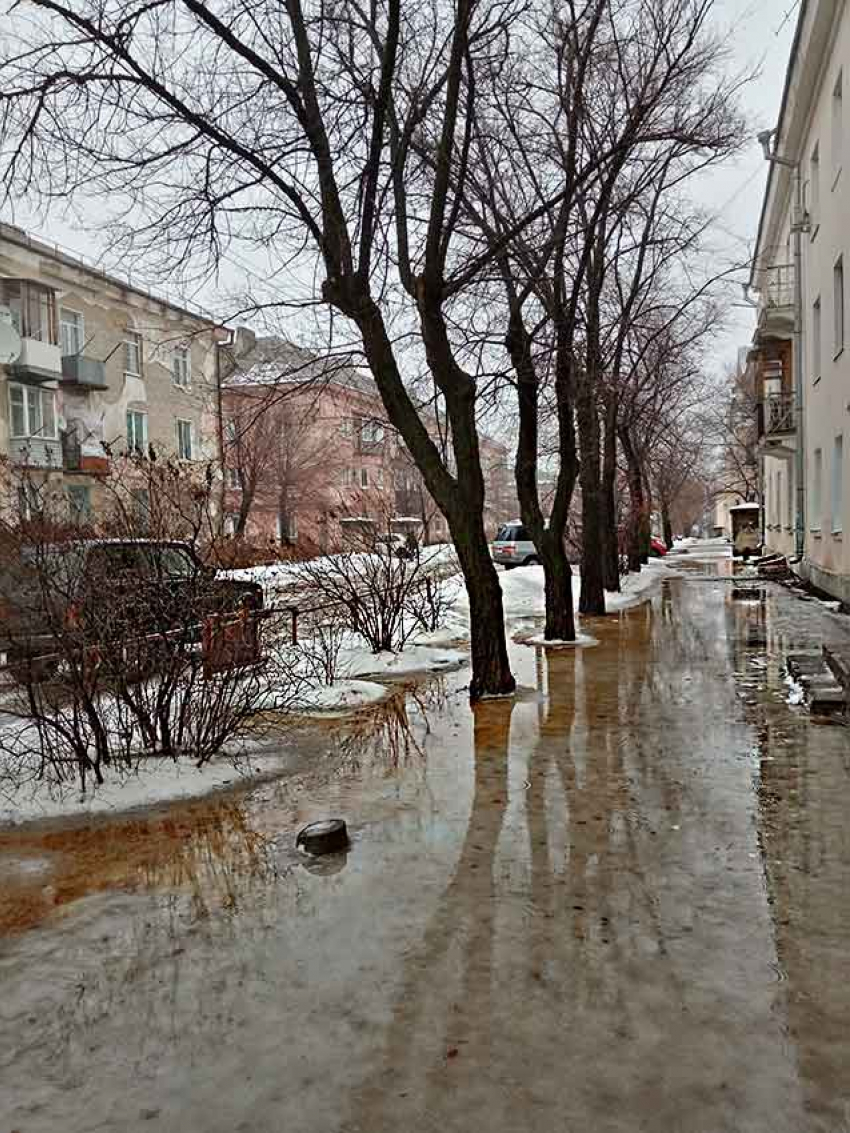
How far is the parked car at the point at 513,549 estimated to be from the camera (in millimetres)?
34000

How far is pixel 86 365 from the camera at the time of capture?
2786cm

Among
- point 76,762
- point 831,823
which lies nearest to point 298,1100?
point 831,823

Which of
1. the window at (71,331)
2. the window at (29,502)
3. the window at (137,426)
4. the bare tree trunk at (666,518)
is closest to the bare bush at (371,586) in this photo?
the window at (29,502)

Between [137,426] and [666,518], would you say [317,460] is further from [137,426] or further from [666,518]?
[666,518]

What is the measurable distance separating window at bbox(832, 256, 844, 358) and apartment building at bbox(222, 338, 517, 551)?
253 inches

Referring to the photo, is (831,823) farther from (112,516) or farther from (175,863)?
(112,516)

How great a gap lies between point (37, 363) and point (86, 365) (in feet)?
7.03

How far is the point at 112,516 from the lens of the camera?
598 centimetres

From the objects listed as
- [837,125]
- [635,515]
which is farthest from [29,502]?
[635,515]

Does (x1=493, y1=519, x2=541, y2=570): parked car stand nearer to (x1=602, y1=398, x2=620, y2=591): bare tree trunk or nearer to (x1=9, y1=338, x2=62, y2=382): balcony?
Result: (x1=602, y1=398, x2=620, y2=591): bare tree trunk

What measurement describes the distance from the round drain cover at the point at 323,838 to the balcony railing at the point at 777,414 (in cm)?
1980

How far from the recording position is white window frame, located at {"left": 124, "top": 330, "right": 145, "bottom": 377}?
30.1 m

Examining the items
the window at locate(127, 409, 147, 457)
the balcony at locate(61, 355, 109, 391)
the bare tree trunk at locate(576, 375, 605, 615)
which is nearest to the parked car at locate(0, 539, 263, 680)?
the bare tree trunk at locate(576, 375, 605, 615)

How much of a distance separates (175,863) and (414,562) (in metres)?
7.87
